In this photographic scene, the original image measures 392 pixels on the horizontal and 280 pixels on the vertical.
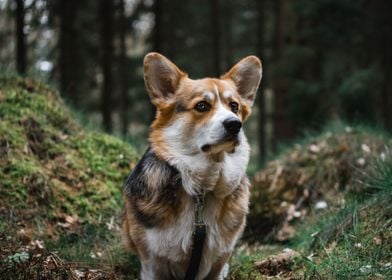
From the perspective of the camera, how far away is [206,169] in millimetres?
3775

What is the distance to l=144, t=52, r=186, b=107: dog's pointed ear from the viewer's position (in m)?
3.99

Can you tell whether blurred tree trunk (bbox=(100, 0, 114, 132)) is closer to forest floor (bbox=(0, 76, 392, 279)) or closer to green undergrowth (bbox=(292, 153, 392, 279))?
forest floor (bbox=(0, 76, 392, 279))

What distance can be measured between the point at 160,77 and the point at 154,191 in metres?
1.03

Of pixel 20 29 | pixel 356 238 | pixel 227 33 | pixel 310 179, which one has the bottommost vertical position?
pixel 310 179

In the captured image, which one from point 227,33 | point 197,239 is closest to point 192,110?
point 197,239

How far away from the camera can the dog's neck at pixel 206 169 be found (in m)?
3.77

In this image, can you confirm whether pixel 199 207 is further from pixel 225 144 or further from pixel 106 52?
pixel 106 52

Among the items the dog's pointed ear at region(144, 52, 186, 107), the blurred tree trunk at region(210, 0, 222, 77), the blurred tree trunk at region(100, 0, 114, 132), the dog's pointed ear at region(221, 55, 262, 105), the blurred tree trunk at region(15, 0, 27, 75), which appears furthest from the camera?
the blurred tree trunk at region(210, 0, 222, 77)

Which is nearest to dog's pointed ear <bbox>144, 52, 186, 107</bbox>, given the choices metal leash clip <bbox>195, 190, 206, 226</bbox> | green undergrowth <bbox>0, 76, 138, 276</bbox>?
metal leash clip <bbox>195, 190, 206, 226</bbox>

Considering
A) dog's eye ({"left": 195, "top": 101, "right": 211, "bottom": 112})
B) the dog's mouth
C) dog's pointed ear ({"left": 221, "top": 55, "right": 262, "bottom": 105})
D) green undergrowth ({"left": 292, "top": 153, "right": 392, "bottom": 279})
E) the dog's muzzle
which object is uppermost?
dog's pointed ear ({"left": 221, "top": 55, "right": 262, "bottom": 105})

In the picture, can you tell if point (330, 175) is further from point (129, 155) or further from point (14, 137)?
point (14, 137)

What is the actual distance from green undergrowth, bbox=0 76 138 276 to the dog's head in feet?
5.00

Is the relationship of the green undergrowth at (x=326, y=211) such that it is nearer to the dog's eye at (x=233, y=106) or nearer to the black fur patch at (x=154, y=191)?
the black fur patch at (x=154, y=191)

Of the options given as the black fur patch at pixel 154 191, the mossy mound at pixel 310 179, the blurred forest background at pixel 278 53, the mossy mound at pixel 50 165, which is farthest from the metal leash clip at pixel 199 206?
the blurred forest background at pixel 278 53
